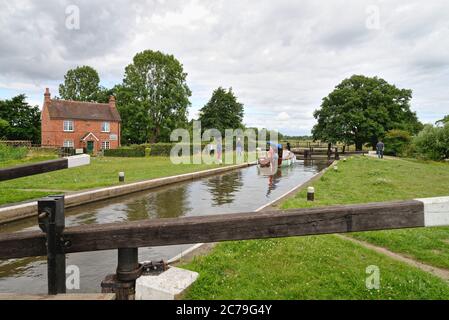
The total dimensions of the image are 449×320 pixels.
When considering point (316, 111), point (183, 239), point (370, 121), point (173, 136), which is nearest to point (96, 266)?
point (183, 239)

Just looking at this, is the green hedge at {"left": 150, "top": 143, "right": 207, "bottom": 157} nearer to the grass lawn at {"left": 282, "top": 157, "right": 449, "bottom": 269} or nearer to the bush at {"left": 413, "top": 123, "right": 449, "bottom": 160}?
the grass lawn at {"left": 282, "top": 157, "right": 449, "bottom": 269}

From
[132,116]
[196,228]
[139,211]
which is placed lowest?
[139,211]

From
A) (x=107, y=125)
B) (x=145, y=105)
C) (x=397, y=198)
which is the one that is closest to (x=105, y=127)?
(x=107, y=125)

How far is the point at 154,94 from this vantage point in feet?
152

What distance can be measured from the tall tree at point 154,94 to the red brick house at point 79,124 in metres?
2.81

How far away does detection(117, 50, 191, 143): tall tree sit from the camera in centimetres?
4531

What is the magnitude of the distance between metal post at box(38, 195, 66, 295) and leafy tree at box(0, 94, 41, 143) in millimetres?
53622

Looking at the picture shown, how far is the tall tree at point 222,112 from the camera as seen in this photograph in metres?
56.5

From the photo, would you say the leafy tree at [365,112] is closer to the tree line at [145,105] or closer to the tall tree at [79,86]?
the tree line at [145,105]

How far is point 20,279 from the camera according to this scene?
487 centimetres

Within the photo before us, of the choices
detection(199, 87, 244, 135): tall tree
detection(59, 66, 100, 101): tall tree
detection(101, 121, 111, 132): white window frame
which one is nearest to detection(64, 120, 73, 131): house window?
detection(101, 121, 111, 132): white window frame

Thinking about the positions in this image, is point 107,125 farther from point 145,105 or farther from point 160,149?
point 160,149

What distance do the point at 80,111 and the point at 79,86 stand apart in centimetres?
2198
